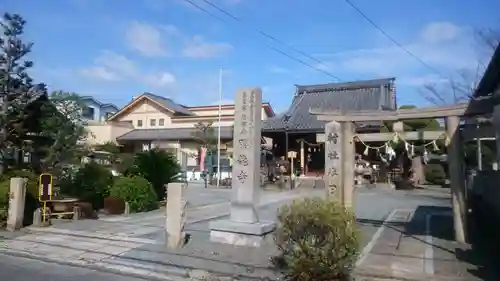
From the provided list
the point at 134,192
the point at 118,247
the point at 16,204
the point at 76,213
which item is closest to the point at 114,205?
the point at 134,192

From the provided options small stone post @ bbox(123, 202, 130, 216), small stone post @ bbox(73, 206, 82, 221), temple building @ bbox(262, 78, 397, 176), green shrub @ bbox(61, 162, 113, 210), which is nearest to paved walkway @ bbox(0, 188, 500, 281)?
small stone post @ bbox(73, 206, 82, 221)

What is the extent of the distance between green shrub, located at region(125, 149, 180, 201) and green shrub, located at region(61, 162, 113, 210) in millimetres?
1341

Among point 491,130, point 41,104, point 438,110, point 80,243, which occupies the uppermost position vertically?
point 41,104

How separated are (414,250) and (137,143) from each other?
115ft

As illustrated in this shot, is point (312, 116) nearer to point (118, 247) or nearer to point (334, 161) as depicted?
point (334, 161)

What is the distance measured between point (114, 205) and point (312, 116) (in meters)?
18.9

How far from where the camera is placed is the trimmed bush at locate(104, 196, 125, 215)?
1491 centimetres

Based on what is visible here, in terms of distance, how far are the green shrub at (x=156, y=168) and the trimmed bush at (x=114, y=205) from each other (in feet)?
8.02

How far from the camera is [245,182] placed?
32.0 ft

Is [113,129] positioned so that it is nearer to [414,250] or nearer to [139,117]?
[139,117]

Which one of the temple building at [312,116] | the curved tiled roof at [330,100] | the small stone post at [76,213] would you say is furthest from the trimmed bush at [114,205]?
the curved tiled roof at [330,100]

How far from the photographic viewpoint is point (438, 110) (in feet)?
32.8

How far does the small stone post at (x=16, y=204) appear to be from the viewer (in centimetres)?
1155

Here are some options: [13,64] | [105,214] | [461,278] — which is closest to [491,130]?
[461,278]
